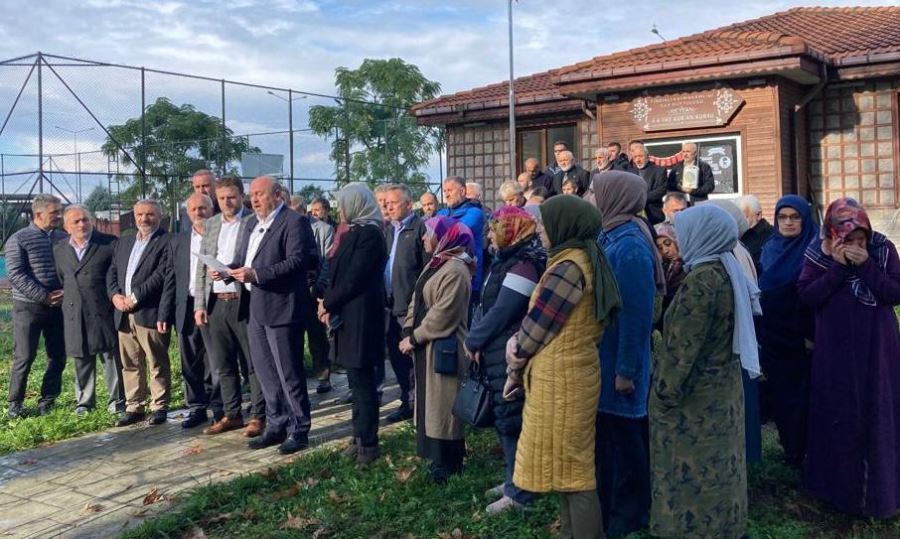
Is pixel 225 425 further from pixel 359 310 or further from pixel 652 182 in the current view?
pixel 652 182

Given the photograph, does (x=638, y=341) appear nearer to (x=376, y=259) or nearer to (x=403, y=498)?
(x=403, y=498)

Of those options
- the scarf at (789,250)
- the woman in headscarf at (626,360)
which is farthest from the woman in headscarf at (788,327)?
the woman in headscarf at (626,360)

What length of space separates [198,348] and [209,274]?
1001 mm

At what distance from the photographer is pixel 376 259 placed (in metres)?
5.83

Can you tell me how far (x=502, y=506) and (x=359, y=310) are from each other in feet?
5.80

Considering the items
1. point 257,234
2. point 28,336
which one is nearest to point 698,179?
point 257,234

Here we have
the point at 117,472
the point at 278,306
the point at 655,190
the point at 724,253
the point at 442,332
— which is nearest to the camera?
the point at 724,253

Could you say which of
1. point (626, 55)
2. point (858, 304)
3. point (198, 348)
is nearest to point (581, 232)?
point (858, 304)

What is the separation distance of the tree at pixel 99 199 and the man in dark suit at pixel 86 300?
34.3 feet

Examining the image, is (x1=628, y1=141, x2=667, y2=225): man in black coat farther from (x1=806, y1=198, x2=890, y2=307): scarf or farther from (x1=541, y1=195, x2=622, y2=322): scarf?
(x1=541, y1=195, x2=622, y2=322): scarf

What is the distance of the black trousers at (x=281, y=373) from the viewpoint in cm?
623

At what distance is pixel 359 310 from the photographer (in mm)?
5805

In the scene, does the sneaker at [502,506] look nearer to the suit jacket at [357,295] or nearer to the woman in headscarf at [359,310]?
the woman in headscarf at [359,310]

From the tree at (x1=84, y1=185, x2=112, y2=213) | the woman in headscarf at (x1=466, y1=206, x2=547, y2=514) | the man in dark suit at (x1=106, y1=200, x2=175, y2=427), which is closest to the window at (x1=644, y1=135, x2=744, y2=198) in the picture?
the man in dark suit at (x1=106, y1=200, x2=175, y2=427)
